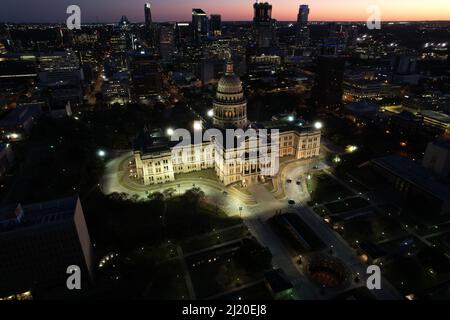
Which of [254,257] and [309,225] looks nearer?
[254,257]

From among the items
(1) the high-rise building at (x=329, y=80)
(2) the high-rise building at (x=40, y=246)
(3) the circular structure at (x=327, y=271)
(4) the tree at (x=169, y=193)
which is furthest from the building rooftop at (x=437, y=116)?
(2) the high-rise building at (x=40, y=246)

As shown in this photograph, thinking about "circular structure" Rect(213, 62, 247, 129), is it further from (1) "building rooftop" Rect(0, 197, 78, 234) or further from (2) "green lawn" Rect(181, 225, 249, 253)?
(1) "building rooftop" Rect(0, 197, 78, 234)

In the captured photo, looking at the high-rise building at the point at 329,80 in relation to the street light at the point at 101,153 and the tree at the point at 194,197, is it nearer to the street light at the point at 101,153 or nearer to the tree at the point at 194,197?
the tree at the point at 194,197

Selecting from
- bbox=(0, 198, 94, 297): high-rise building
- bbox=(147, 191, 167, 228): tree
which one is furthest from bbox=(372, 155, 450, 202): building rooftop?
bbox=(0, 198, 94, 297): high-rise building

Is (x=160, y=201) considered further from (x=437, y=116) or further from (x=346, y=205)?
(x=437, y=116)

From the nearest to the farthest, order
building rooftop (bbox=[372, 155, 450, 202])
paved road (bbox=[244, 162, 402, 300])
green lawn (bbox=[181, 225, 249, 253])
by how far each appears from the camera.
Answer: paved road (bbox=[244, 162, 402, 300]) → green lawn (bbox=[181, 225, 249, 253]) → building rooftop (bbox=[372, 155, 450, 202])

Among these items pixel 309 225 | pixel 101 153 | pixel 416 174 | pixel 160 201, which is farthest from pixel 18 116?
pixel 416 174
